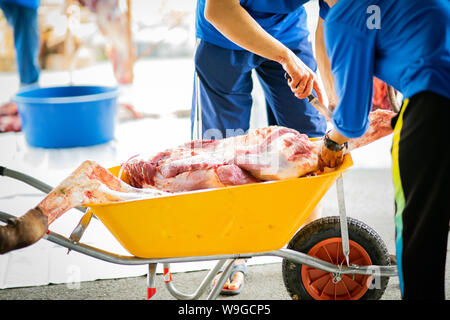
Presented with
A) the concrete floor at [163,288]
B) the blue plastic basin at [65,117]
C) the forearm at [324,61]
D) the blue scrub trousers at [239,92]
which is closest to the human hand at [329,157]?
the forearm at [324,61]

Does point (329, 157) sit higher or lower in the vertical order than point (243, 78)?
lower

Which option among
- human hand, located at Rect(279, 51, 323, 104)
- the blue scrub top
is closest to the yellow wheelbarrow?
human hand, located at Rect(279, 51, 323, 104)

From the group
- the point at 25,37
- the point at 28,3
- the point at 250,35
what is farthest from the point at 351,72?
the point at 25,37

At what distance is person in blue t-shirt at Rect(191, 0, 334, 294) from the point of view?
6.95ft

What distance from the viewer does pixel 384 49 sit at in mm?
1432

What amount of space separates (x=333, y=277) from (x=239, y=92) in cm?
93

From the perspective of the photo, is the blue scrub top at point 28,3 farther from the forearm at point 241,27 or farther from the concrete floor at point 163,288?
the forearm at point 241,27

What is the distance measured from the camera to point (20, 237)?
1433 millimetres

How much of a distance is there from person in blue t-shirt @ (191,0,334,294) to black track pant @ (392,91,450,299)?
0.65 meters

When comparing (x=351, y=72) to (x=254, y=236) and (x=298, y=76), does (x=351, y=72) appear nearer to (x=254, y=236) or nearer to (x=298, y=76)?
(x=298, y=76)

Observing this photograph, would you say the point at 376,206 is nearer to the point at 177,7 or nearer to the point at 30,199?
the point at 30,199

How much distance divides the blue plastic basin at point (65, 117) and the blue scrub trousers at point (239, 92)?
2045 mm

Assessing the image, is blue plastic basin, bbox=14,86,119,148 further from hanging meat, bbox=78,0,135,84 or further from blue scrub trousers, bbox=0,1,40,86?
hanging meat, bbox=78,0,135,84
